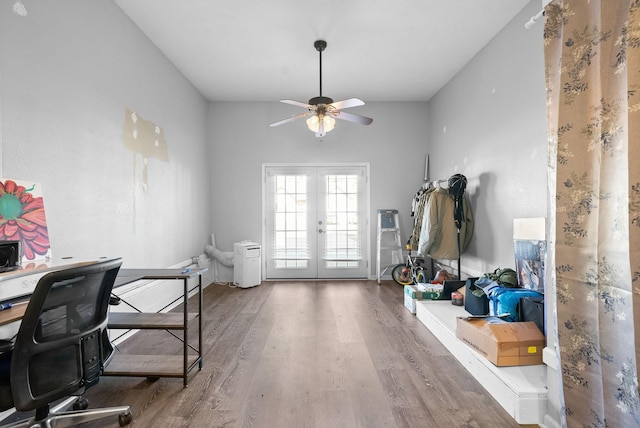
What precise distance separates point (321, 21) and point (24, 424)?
141 inches

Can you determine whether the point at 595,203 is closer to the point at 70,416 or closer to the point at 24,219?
the point at 70,416

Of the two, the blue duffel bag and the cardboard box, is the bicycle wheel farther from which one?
the cardboard box

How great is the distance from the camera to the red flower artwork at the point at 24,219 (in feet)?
5.86

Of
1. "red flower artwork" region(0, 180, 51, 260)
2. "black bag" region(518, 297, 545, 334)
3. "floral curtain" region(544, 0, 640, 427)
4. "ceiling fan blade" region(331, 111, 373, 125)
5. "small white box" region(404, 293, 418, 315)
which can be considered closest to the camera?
"floral curtain" region(544, 0, 640, 427)

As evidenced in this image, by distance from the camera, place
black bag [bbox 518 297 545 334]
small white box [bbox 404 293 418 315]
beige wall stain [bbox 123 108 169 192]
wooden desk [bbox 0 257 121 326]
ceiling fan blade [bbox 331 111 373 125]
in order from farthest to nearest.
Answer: small white box [bbox 404 293 418 315], ceiling fan blade [bbox 331 111 373 125], beige wall stain [bbox 123 108 169 192], black bag [bbox 518 297 545 334], wooden desk [bbox 0 257 121 326]

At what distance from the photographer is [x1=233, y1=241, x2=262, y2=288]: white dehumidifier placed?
194 inches

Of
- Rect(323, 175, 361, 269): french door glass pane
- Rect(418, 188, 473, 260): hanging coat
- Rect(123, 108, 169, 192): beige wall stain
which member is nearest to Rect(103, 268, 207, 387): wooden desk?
Rect(123, 108, 169, 192): beige wall stain

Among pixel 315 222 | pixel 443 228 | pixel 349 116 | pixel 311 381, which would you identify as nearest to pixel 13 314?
pixel 311 381

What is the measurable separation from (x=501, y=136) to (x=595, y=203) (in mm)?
2259

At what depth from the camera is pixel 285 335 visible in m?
2.98

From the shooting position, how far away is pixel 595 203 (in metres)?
1.34

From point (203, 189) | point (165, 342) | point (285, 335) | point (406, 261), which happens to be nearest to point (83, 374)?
point (165, 342)

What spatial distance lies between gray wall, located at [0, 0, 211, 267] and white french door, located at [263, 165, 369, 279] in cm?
178

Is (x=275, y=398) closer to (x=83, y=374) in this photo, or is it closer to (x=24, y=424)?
(x=83, y=374)
